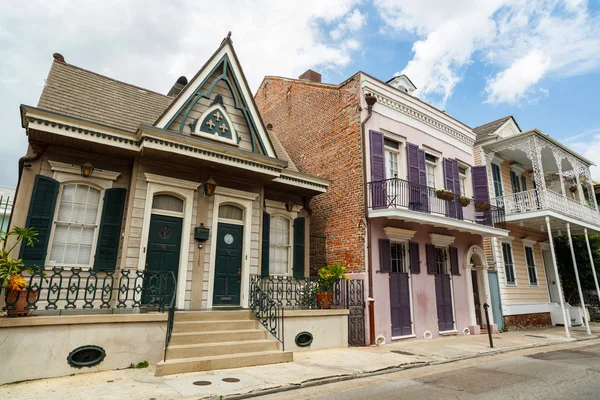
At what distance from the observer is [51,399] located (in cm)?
472

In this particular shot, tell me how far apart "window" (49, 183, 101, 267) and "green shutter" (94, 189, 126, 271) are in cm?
18

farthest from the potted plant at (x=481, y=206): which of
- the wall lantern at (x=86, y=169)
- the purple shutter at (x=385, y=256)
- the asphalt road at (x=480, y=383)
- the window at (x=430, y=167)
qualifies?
the wall lantern at (x=86, y=169)

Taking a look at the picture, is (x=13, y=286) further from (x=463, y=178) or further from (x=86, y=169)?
(x=463, y=178)

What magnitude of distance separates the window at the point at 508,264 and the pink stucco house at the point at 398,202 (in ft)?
4.07

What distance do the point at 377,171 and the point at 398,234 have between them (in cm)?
216

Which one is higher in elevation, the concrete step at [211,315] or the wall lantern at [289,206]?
the wall lantern at [289,206]

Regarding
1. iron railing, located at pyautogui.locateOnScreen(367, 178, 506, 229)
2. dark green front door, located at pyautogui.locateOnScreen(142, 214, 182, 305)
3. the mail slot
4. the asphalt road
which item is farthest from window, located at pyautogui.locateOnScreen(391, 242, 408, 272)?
dark green front door, located at pyautogui.locateOnScreen(142, 214, 182, 305)

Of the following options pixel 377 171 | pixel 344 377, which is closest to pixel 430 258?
pixel 377 171

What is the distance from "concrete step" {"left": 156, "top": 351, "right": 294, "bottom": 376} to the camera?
6.04 metres

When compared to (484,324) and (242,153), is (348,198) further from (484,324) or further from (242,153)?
(484,324)

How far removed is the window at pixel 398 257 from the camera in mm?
11781

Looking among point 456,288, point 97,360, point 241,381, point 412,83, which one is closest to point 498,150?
point 412,83

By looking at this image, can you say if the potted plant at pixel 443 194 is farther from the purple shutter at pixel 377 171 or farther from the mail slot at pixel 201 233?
the mail slot at pixel 201 233

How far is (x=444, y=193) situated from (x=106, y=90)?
36.0 feet
